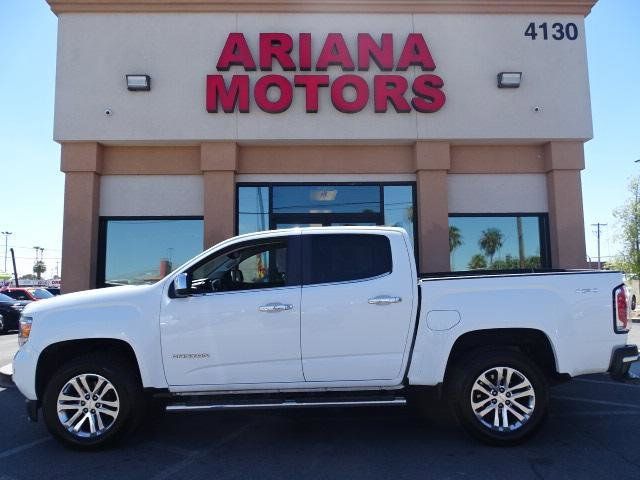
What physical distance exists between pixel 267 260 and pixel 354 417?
2.15 metres

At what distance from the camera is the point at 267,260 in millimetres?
5281

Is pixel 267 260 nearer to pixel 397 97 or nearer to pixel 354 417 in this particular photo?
pixel 354 417

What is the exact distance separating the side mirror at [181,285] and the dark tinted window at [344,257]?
43.7 inches

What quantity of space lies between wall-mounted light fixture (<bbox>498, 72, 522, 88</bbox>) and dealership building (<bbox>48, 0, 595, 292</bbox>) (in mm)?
26

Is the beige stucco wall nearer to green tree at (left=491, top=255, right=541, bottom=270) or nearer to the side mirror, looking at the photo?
green tree at (left=491, top=255, right=541, bottom=270)

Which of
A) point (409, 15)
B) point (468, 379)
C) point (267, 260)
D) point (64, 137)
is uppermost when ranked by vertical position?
point (409, 15)

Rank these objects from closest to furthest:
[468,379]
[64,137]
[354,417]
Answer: [468,379], [354,417], [64,137]

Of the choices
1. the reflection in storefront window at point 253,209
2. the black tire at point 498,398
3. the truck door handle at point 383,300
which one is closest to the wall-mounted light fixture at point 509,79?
the reflection in storefront window at point 253,209

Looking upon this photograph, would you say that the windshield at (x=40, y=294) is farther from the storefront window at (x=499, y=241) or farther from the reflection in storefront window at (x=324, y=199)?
the storefront window at (x=499, y=241)

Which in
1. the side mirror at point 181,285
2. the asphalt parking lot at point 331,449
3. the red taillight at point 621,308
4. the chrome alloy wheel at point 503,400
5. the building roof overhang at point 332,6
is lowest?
the asphalt parking lot at point 331,449

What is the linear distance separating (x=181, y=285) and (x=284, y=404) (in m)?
1.44

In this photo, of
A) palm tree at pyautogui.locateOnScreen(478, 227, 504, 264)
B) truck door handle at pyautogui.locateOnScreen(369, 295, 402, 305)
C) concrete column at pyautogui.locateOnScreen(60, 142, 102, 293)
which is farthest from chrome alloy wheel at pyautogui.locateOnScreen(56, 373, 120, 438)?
palm tree at pyautogui.locateOnScreen(478, 227, 504, 264)

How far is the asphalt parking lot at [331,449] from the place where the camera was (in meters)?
Answer: 4.30

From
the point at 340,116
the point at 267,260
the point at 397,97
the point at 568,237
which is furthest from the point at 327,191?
the point at 267,260
